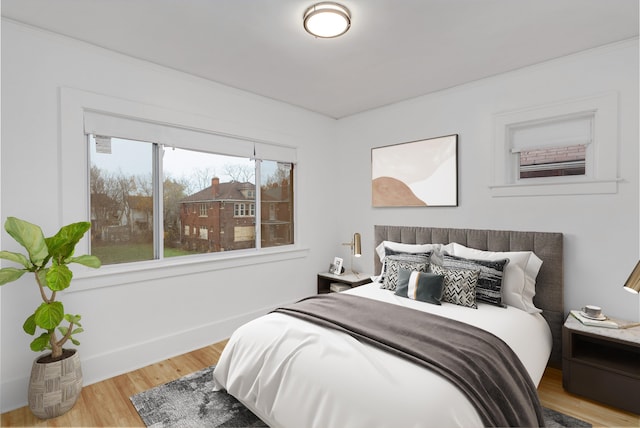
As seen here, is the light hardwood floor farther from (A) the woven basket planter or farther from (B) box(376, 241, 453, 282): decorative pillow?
(B) box(376, 241, 453, 282): decorative pillow

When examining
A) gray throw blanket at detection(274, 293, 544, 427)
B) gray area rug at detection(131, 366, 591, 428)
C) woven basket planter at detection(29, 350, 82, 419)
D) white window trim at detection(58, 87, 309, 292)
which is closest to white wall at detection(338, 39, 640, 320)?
gray area rug at detection(131, 366, 591, 428)

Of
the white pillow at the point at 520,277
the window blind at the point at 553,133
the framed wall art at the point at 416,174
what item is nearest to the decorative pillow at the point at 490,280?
the white pillow at the point at 520,277

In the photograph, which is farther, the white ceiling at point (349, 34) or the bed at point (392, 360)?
the white ceiling at point (349, 34)

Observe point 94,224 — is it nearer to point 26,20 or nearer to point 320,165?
point 26,20

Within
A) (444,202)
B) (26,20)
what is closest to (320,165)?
(444,202)

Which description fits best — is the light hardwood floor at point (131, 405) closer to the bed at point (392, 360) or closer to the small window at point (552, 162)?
the bed at point (392, 360)

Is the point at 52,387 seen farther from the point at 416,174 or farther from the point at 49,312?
the point at 416,174

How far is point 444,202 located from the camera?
3.47 meters

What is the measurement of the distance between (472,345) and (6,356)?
10.1 ft

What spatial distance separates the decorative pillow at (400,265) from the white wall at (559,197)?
0.65 m

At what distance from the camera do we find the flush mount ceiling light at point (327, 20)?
80.1 inches

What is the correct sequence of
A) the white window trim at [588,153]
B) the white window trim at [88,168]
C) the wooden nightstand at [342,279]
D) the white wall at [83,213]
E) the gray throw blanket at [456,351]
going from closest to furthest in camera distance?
the gray throw blanket at [456,351] < the white wall at [83,213] < the white window trim at [88,168] < the white window trim at [588,153] < the wooden nightstand at [342,279]

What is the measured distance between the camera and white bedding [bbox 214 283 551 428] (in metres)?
1.43

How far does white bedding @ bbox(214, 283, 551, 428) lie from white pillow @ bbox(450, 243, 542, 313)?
106 mm
